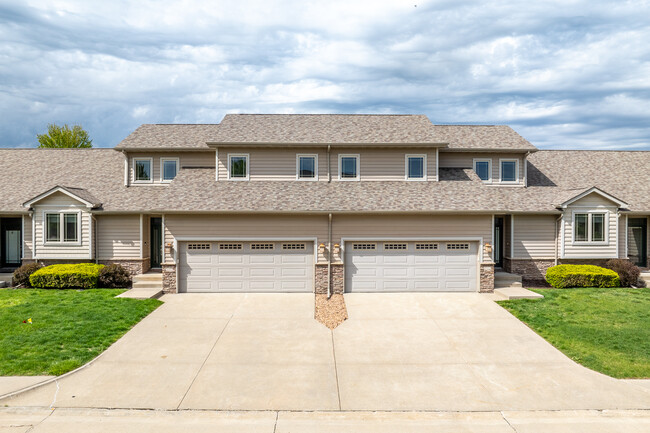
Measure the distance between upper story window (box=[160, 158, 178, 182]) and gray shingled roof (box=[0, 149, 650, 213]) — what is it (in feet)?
2.26

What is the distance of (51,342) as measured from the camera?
1018 centimetres

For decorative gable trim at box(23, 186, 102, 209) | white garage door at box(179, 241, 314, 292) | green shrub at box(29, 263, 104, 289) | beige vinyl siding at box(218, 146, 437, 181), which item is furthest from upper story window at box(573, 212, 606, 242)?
decorative gable trim at box(23, 186, 102, 209)

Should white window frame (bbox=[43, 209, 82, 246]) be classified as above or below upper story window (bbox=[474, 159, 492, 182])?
below

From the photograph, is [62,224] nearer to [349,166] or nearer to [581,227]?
[349,166]

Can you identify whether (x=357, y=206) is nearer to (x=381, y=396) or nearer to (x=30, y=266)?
(x=381, y=396)

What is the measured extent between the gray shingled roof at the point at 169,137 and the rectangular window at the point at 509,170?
15241 mm

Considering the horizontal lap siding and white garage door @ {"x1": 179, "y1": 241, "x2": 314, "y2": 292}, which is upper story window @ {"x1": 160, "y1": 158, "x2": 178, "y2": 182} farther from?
the horizontal lap siding

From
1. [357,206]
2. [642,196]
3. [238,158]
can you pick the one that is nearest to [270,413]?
[357,206]

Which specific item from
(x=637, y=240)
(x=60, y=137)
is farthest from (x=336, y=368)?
(x=60, y=137)

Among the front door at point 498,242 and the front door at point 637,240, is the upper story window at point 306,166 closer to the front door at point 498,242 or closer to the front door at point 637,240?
the front door at point 498,242

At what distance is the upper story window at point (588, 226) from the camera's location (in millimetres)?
18062

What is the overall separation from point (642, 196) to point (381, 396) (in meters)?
20.0

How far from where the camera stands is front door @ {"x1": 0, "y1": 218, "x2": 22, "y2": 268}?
742 inches

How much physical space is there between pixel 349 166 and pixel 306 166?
2.10 metres
